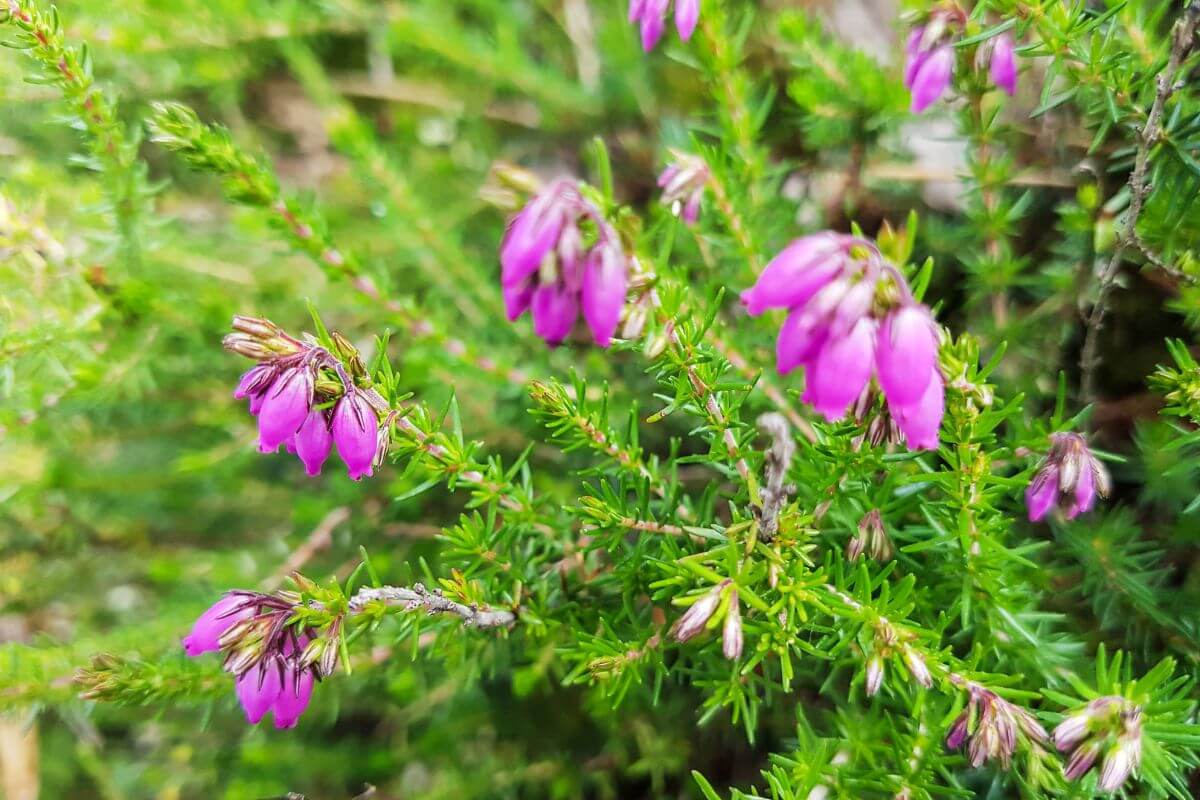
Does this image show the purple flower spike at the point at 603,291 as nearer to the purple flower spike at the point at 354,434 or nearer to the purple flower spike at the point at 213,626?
the purple flower spike at the point at 354,434

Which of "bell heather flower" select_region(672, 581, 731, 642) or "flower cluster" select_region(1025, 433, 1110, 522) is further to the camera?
"flower cluster" select_region(1025, 433, 1110, 522)

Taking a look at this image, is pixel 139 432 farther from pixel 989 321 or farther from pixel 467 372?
pixel 989 321

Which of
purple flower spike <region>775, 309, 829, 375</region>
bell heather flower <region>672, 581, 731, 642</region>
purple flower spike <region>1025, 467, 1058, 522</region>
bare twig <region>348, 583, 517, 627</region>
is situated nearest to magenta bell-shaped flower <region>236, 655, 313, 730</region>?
bare twig <region>348, 583, 517, 627</region>

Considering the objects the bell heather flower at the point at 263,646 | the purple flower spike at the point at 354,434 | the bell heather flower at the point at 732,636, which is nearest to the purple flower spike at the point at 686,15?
the purple flower spike at the point at 354,434

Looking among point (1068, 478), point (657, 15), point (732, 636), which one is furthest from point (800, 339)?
point (657, 15)

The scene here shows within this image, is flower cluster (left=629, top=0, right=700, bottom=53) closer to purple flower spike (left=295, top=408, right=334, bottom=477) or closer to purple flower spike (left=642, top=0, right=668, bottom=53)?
purple flower spike (left=642, top=0, right=668, bottom=53)

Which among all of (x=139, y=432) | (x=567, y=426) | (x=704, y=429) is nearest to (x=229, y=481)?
(x=139, y=432)

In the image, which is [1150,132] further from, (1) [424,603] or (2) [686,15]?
(1) [424,603]
